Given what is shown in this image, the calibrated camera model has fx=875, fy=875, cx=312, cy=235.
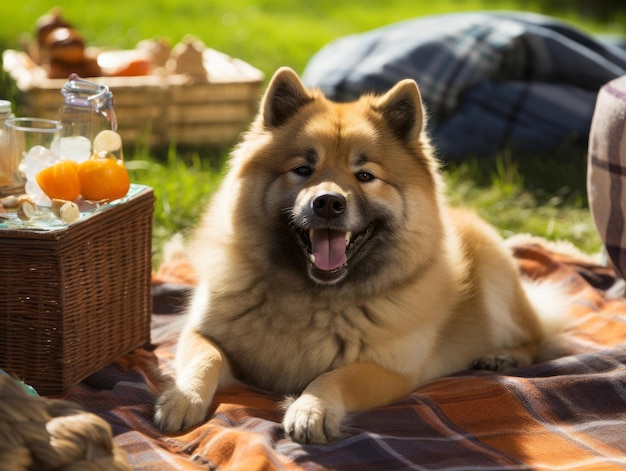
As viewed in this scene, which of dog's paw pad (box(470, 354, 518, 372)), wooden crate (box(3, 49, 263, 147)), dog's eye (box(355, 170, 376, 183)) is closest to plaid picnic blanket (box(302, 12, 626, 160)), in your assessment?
wooden crate (box(3, 49, 263, 147))

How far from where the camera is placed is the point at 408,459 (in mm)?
2369

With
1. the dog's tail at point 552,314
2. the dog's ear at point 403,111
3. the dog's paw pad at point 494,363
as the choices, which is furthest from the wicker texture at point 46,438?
the dog's tail at point 552,314

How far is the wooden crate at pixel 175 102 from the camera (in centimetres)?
532

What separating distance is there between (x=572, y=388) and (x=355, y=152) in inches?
40.9

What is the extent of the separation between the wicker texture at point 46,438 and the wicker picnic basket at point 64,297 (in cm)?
60

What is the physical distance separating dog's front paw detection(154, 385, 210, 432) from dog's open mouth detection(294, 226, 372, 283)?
0.53m

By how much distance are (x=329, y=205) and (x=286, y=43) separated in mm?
6089

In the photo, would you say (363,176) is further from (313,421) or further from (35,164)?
(35,164)

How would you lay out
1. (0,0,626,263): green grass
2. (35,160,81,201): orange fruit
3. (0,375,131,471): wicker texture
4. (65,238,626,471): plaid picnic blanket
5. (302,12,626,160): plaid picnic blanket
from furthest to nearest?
(302,12,626,160): plaid picnic blanket < (0,0,626,263): green grass < (35,160,81,201): orange fruit < (65,238,626,471): plaid picnic blanket < (0,375,131,471): wicker texture

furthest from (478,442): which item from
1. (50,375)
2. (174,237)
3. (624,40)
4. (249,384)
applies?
(624,40)

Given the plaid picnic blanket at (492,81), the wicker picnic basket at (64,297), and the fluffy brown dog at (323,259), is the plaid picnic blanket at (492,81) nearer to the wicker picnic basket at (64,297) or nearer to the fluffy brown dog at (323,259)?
the fluffy brown dog at (323,259)

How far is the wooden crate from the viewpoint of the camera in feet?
17.5

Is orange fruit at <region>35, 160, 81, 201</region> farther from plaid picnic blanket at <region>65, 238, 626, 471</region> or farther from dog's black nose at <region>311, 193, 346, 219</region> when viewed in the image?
dog's black nose at <region>311, 193, 346, 219</region>

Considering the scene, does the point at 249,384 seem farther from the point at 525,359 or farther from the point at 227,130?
the point at 227,130
